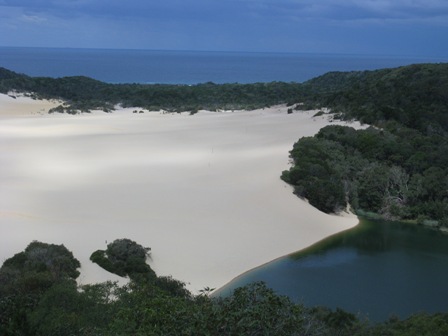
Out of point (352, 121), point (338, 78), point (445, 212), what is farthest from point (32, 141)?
point (338, 78)

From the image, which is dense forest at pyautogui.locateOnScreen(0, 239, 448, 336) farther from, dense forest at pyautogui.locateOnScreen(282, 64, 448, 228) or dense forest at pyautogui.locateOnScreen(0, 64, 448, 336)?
dense forest at pyautogui.locateOnScreen(282, 64, 448, 228)

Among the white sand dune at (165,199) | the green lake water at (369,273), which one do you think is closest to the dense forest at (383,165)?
the white sand dune at (165,199)

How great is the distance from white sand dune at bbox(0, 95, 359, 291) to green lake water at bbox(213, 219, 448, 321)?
0.85m

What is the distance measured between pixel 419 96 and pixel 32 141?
96.2 ft

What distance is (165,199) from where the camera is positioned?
77.8 feet

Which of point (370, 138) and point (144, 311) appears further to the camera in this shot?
point (370, 138)

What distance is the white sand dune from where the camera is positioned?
18.7 m

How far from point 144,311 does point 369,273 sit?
1193 cm

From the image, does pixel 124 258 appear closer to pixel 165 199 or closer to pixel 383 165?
pixel 165 199

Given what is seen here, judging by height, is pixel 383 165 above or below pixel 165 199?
above

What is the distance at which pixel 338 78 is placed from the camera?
81438mm

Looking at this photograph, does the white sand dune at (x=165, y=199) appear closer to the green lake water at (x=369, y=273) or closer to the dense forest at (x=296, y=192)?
the green lake water at (x=369, y=273)

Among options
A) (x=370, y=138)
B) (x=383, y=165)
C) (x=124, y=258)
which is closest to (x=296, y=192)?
(x=383, y=165)

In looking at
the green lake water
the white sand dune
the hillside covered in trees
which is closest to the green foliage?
the white sand dune
